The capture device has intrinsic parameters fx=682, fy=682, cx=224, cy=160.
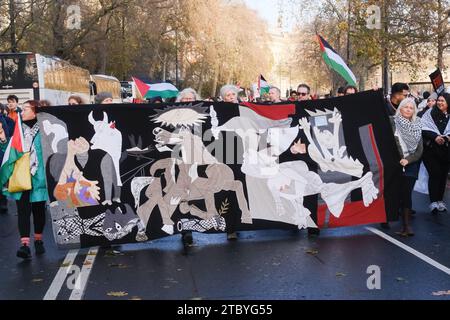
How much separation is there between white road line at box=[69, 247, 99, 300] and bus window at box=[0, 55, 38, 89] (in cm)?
2090

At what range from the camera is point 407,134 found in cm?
835

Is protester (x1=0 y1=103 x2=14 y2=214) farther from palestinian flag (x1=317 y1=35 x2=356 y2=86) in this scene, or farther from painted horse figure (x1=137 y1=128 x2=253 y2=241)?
palestinian flag (x1=317 y1=35 x2=356 y2=86)

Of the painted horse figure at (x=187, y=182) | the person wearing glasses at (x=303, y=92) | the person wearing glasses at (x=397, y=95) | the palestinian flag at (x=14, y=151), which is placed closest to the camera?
the palestinian flag at (x=14, y=151)

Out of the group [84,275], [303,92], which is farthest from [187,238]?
[303,92]

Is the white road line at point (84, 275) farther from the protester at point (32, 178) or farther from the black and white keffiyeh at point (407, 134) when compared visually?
the black and white keffiyeh at point (407, 134)

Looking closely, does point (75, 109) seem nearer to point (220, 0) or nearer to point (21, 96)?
point (21, 96)

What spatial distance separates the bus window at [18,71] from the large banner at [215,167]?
20.6 meters

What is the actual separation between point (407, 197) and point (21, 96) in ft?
74.3

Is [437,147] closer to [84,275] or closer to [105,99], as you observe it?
[105,99]

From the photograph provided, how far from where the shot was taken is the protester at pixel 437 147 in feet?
32.3

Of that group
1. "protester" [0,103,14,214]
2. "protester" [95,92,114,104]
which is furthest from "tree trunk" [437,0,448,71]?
"protester" [95,92,114,104]

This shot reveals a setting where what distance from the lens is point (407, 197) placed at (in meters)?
8.07

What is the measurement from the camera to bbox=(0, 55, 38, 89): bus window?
2695cm

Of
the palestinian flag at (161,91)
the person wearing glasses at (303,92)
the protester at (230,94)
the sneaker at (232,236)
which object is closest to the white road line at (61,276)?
the sneaker at (232,236)
